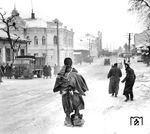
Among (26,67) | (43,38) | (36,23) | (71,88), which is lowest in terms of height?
(26,67)

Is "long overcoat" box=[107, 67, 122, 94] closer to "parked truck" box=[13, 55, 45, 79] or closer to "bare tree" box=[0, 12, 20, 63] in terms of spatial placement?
"parked truck" box=[13, 55, 45, 79]

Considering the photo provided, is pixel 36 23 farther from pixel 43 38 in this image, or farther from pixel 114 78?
pixel 114 78

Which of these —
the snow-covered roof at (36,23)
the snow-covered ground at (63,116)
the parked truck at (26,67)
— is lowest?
the snow-covered ground at (63,116)

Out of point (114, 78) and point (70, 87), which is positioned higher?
point (70, 87)

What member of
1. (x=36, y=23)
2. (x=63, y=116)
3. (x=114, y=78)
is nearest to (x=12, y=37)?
(x=36, y=23)

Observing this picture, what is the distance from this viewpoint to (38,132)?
6.87m

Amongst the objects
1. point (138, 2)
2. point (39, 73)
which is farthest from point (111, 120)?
point (138, 2)

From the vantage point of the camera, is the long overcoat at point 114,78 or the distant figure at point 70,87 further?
the long overcoat at point 114,78

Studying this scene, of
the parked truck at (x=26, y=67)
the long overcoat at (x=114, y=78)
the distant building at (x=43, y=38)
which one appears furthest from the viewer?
the distant building at (x=43, y=38)

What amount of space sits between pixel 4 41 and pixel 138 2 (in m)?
17.7

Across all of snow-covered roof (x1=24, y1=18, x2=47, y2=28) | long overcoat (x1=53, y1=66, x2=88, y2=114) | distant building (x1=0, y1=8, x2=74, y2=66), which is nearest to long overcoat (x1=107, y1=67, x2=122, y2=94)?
long overcoat (x1=53, y1=66, x2=88, y2=114)

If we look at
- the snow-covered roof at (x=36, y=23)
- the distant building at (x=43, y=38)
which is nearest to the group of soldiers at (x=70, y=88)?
the distant building at (x=43, y=38)

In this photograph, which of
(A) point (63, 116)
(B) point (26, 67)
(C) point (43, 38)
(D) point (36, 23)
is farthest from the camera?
(D) point (36, 23)

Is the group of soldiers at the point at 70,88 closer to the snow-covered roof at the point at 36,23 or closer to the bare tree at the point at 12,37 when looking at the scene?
the bare tree at the point at 12,37
